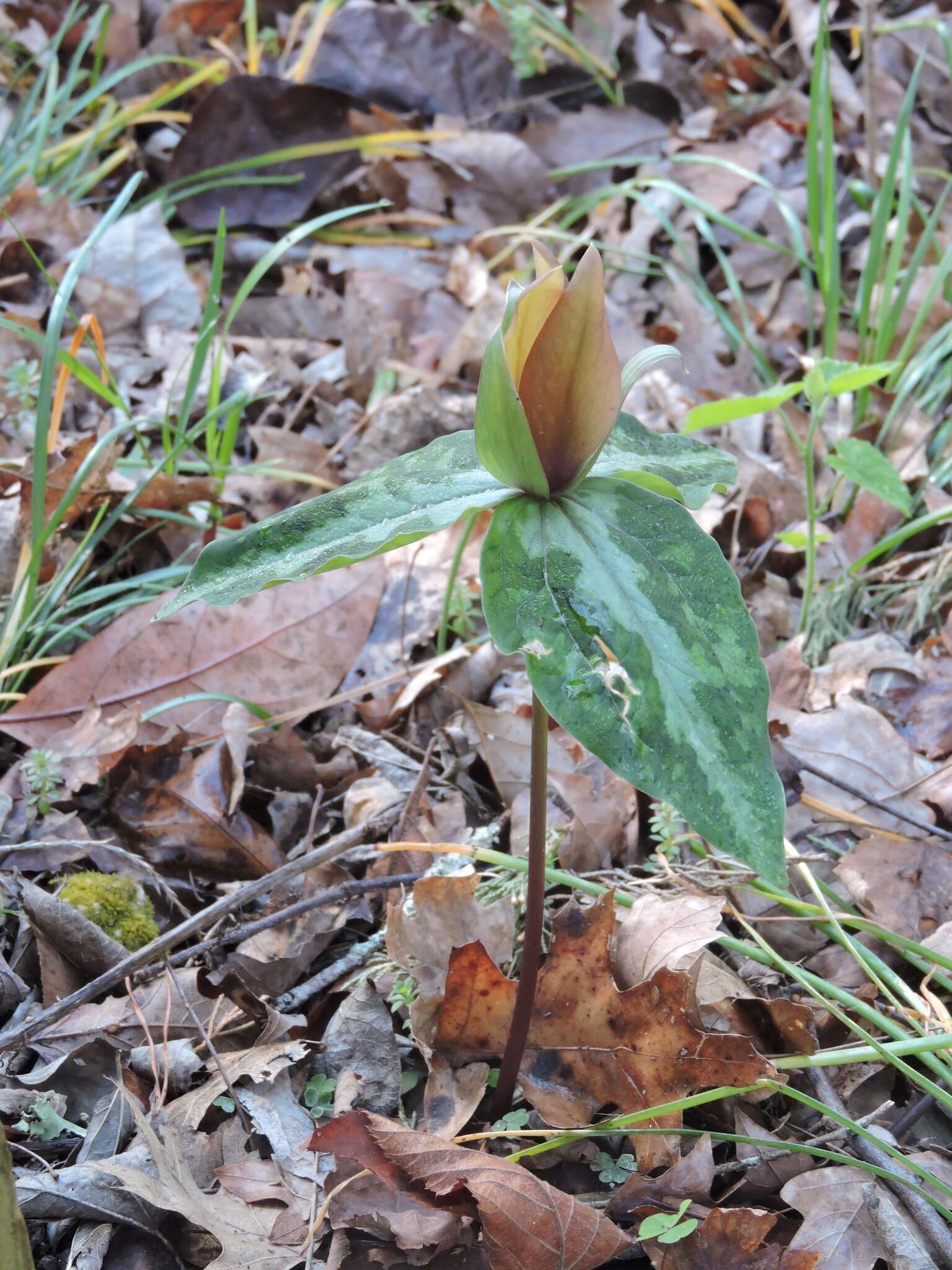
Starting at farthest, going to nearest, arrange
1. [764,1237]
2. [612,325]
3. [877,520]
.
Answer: [612,325]
[877,520]
[764,1237]

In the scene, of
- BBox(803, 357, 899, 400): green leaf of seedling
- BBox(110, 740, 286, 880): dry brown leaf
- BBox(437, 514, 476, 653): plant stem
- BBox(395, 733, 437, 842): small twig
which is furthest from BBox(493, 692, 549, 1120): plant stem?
BBox(803, 357, 899, 400): green leaf of seedling

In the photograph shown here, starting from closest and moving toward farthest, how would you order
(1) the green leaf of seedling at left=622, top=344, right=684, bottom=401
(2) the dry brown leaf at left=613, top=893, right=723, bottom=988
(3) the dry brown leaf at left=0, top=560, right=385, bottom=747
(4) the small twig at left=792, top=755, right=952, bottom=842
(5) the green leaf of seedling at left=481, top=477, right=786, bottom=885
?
1. (5) the green leaf of seedling at left=481, top=477, right=786, bottom=885
2. (1) the green leaf of seedling at left=622, top=344, right=684, bottom=401
3. (2) the dry brown leaf at left=613, top=893, right=723, bottom=988
4. (4) the small twig at left=792, top=755, right=952, bottom=842
5. (3) the dry brown leaf at left=0, top=560, right=385, bottom=747

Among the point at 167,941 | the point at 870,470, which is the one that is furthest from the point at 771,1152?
the point at 870,470

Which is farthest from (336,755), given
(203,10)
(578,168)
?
(203,10)

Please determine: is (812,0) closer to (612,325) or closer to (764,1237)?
(612,325)

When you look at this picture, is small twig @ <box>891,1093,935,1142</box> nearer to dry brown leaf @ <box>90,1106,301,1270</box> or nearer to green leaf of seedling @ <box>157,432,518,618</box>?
dry brown leaf @ <box>90,1106,301,1270</box>

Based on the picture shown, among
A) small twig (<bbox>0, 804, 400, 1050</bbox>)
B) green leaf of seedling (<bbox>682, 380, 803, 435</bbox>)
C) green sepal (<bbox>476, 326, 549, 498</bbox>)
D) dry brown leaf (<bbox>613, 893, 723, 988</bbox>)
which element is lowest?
dry brown leaf (<bbox>613, 893, 723, 988</bbox>)
